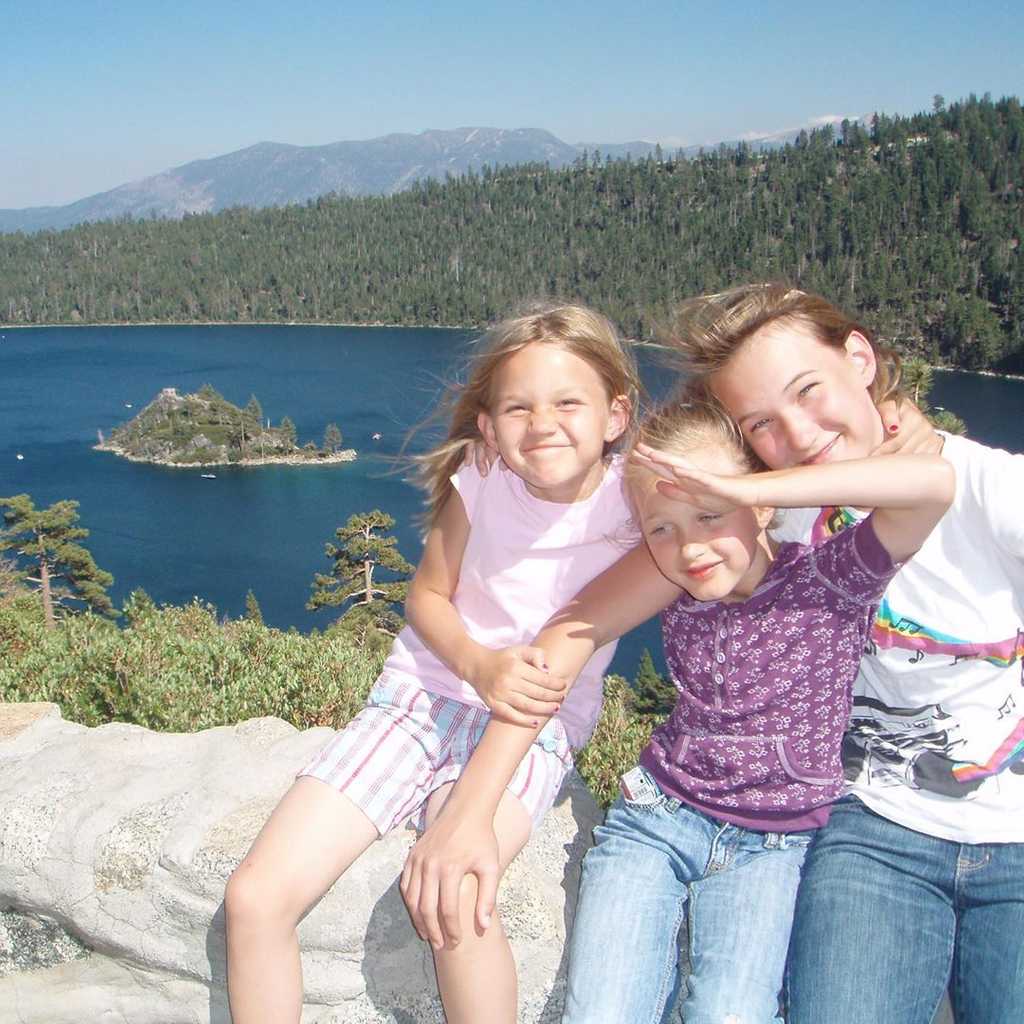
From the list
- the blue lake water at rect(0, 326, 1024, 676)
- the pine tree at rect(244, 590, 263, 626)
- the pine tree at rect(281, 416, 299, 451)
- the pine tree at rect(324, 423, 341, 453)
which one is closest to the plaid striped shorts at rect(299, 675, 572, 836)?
the blue lake water at rect(0, 326, 1024, 676)

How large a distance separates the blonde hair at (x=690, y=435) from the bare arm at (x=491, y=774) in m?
0.24

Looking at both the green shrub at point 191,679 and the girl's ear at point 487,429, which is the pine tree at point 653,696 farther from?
the girl's ear at point 487,429

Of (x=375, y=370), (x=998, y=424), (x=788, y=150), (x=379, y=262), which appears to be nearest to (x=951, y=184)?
(x=788, y=150)

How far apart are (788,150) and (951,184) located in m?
25.7

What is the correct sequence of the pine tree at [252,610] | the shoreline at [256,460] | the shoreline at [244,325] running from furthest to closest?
1. the shoreline at [244,325]
2. the shoreline at [256,460]
3. the pine tree at [252,610]

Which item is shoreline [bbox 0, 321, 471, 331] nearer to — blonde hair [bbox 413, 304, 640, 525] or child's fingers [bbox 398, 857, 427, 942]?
blonde hair [bbox 413, 304, 640, 525]

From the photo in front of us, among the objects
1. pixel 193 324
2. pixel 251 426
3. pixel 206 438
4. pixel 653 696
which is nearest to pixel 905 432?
pixel 653 696

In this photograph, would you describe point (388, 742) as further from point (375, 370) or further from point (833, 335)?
point (375, 370)

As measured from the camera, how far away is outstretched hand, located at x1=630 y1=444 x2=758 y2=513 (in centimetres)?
188

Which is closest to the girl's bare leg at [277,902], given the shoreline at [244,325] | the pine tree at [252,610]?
the pine tree at [252,610]

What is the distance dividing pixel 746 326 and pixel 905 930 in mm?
1297

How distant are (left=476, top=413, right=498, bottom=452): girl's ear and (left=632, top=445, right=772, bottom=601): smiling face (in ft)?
1.41

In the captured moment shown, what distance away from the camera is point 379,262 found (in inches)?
5162

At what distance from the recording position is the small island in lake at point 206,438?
61094 millimetres
